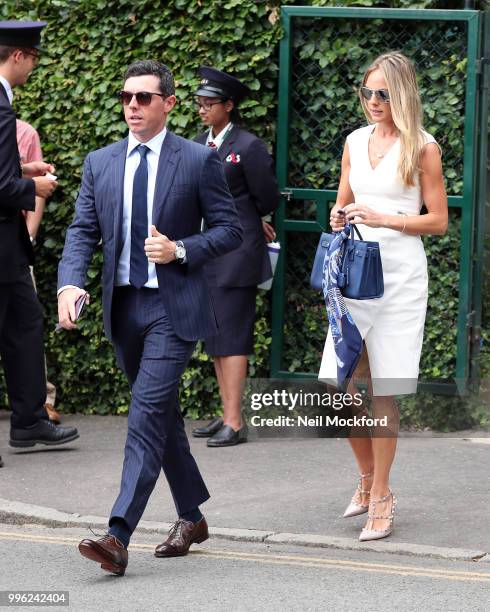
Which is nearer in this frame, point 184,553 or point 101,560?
point 101,560

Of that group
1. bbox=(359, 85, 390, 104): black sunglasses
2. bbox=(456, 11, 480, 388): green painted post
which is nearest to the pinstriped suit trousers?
bbox=(359, 85, 390, 104): black sunglasses

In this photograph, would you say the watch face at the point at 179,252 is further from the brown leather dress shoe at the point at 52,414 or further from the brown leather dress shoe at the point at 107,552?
the brown leather dress shoe at the point at 52,414

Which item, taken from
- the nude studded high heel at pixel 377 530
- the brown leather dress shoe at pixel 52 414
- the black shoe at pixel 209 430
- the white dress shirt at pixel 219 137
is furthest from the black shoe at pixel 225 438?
the nude studded high heel at pixel 377 530

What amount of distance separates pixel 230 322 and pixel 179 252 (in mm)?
2641

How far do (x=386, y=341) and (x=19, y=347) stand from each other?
2674 millimetres

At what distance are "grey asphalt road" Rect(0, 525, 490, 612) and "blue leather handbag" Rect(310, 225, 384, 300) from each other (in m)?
1.11

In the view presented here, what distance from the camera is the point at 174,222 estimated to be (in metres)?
5.57

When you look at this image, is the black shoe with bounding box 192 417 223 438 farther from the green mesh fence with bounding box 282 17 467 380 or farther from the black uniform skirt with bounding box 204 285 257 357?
the green mesh fence with bounding box 282 17 467 380

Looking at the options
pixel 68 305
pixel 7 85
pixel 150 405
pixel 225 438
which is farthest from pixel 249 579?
pixel 7 85

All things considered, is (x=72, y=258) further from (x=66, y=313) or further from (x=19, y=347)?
(x=19, y=347)

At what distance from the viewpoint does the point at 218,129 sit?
7.98 m

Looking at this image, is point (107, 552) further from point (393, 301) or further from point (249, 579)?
point (393, 301)

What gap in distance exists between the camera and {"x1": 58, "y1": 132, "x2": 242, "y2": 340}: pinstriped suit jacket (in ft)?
18.1

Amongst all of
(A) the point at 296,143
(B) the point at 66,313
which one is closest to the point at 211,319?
(B) the point at 66,313
